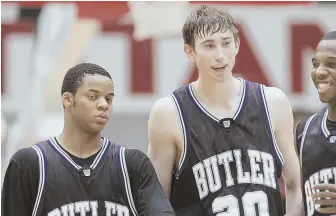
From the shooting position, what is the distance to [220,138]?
577cm

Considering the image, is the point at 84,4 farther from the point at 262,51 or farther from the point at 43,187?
the point at 43,187

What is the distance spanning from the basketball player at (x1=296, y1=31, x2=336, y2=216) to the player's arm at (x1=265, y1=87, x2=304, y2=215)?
0.05m

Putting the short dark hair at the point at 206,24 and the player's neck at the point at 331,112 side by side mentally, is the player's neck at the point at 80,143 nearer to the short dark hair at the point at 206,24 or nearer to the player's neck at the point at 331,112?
the short dark hair at the point at 206,24

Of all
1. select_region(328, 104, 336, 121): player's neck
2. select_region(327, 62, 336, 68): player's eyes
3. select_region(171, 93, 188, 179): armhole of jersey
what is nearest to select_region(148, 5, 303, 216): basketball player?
select_region(171, 93, 188, 179): armhole of jersey

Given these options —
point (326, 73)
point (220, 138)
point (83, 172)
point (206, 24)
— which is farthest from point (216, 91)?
point (83, 172)

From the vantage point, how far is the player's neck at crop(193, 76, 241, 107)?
19.0 ft

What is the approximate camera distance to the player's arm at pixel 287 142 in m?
5.82

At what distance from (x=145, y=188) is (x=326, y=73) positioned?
46.8 inches

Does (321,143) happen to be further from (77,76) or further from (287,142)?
(77,76)

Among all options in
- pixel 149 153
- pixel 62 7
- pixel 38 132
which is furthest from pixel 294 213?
pixel 62 7

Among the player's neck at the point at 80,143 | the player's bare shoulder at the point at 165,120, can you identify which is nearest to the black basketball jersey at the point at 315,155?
the player's bare shoulder at the point at 165,120

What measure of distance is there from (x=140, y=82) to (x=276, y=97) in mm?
7167

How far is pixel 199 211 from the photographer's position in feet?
18.7

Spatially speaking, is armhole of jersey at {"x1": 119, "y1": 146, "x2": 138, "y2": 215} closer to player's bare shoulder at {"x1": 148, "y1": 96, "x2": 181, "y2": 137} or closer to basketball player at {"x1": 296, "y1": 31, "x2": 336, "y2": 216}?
player's bare shoulder at {"x1": 148, "y1": 96, "x2": 181, "y2": 137}
